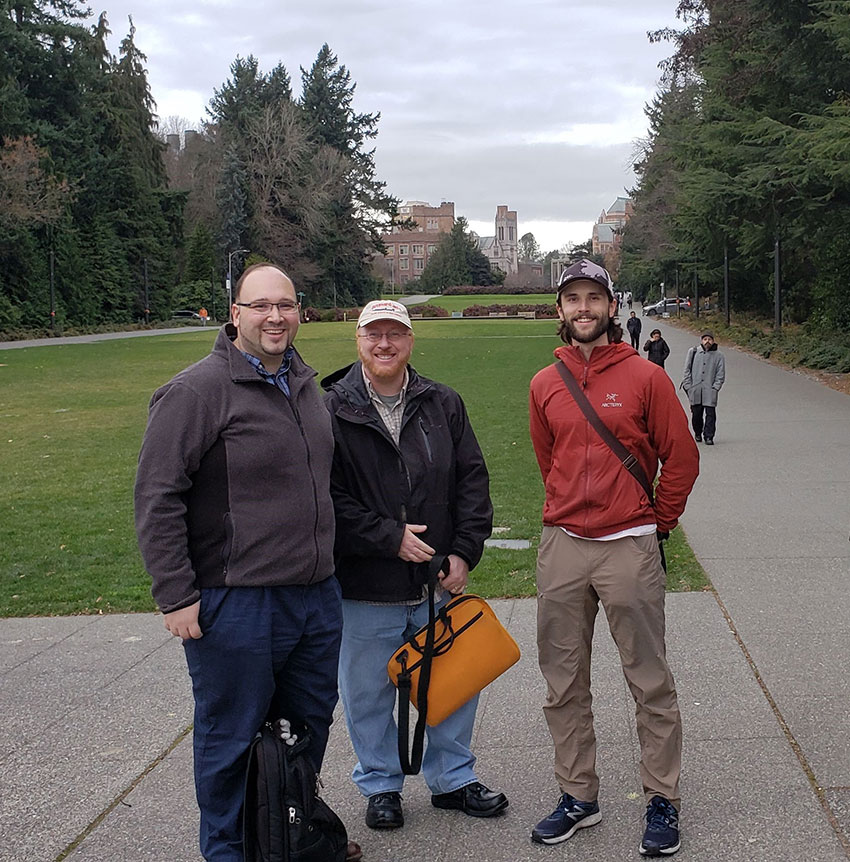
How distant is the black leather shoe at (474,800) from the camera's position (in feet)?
12.8

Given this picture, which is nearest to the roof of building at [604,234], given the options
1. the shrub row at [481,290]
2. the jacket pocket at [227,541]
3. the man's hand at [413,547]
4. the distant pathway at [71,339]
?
the shrub row at [481,290]

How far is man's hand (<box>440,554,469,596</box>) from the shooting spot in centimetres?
378

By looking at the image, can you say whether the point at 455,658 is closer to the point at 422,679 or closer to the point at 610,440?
the point at 422,679

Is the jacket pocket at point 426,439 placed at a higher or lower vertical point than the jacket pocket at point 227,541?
higher

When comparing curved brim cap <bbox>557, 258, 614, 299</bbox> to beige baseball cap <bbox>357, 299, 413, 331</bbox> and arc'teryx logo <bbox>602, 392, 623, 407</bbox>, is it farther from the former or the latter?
beige baseball cap <bbox>357, 299, 413, 331</bbox>

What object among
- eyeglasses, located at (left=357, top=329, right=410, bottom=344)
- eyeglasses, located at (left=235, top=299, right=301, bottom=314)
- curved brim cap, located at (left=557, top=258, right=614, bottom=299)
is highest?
curved brim cap, located at (left=557, top=258, right=614, bottom=299)

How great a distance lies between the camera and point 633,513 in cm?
359

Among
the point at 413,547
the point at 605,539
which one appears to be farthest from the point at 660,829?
the point at 413,547

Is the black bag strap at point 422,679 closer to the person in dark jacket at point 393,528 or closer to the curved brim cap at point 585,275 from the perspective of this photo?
the person in dark jacket at point 393,528

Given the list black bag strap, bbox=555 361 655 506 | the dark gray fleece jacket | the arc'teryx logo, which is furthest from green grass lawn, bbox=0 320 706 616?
the dark gray fleece jacket

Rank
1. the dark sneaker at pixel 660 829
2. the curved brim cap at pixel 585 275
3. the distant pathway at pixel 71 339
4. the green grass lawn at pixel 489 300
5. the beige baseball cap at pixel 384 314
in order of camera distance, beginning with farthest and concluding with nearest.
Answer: the green grass lawn at pixel 489 300 < the distant pathway at pixel 71 339 < the beige baseball cap at pixel 384 314 < the curved brim cap at pixel 585 275 < the dark sneaker at pixel 660 829

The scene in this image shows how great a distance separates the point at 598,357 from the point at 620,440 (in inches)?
11.7

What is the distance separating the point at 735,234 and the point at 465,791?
85.0 ft

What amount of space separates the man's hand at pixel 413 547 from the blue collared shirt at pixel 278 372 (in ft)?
2.33
